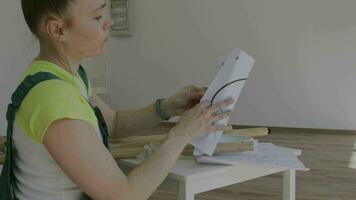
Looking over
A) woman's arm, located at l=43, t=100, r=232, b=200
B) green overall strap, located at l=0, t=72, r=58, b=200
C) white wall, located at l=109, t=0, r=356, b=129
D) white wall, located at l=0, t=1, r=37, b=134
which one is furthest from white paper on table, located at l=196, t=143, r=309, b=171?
white wall, located at l=109, t=0, r=356, b=129

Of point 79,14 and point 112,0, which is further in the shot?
point 112,0

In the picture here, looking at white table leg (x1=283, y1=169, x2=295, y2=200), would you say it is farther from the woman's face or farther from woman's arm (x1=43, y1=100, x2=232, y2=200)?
the woman's face

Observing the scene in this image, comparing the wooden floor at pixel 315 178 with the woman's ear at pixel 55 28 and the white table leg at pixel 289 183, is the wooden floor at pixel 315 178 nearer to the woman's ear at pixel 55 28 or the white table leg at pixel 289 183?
the white table leg at pixel 289 183

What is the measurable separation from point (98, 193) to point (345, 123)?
15.3 feet

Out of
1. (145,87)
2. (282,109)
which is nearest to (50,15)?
(282,109)

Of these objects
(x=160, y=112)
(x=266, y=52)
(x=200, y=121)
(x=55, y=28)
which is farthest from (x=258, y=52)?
(x=55, y=28)

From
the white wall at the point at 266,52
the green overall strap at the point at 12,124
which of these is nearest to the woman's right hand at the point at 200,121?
the green overall strap at the point at 12,124

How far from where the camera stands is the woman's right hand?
93cm

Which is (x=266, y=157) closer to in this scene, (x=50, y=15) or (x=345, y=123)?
(x=50, y=15)

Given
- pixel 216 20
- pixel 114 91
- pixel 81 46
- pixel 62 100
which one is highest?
pixel 216 20

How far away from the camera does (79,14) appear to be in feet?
2.85

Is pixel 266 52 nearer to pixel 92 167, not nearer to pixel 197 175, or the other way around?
pixel 197 175

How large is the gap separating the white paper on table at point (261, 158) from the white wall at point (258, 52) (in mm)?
3688

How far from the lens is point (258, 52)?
5.31m
